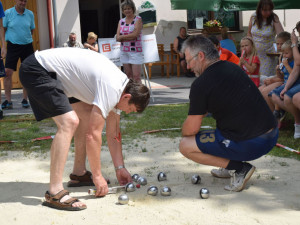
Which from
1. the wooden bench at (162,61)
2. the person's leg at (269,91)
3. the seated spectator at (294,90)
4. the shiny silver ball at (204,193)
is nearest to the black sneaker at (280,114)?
the person's leg at (269,91)

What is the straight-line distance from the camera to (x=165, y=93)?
11492 millimetres

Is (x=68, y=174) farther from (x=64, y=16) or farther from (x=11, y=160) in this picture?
(x=64, y=16)

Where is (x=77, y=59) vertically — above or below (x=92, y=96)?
above

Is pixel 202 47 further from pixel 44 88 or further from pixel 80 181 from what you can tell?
pixel 80 181

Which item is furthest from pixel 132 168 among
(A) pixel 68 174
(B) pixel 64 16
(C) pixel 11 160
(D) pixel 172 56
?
(D) pixel 172 56

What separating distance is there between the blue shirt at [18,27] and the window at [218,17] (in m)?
9.04

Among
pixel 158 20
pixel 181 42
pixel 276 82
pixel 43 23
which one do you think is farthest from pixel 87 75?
pixel 158 20

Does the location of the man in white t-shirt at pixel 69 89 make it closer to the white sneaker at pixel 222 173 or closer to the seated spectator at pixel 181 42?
the white sneaker at pixel 222 173

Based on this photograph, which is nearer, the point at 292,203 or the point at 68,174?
the point at 292,203

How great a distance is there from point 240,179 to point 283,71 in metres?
2.94

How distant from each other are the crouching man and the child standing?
3199 mm

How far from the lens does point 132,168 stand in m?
4.76

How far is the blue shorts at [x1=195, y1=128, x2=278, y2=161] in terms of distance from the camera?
3812 millimetres

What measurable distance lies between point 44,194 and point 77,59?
1.26m
